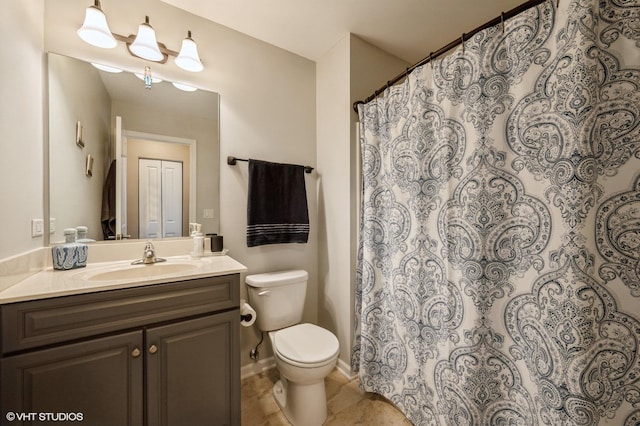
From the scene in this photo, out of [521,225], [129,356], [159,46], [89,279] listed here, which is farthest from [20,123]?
[521,225]

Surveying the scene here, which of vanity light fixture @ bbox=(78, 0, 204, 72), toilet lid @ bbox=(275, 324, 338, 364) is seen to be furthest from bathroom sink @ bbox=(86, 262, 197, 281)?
vanity light fixture @ bbox=(78, 0, 204, 72)

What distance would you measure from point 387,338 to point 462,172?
1.06 meters

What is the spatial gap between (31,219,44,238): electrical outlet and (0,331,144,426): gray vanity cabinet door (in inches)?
22.8

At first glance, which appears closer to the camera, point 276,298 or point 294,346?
point 294,346

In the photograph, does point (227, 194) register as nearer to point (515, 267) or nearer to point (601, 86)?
point (515, 267)

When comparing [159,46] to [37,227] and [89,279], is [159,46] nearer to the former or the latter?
[37,227]

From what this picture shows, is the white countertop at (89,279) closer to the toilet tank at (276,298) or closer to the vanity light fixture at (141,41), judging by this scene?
the toilet tank at (276,298)

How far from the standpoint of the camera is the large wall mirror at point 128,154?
1.26m

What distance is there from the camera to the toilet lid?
4.25 feet

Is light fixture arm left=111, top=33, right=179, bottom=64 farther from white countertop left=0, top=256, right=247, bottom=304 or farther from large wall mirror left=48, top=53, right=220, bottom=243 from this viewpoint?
white countertop left=0, top=256, right=247, bottom=304

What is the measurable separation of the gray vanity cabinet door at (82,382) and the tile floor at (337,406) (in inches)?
26.6

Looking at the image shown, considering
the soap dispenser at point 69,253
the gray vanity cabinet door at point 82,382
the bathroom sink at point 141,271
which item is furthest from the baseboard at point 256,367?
the soap dispenser at point 69,253

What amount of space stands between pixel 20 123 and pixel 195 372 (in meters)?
1.30

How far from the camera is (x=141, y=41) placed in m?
1.36
